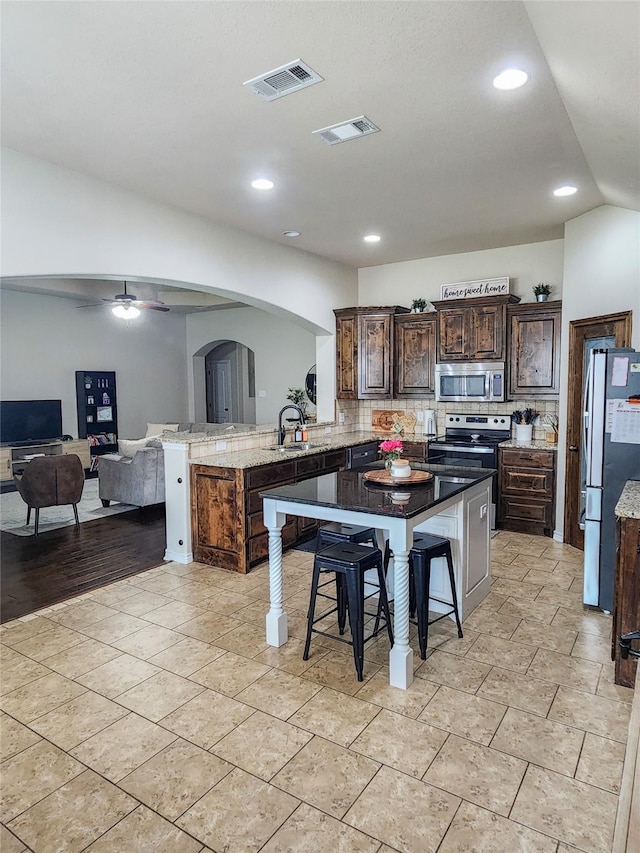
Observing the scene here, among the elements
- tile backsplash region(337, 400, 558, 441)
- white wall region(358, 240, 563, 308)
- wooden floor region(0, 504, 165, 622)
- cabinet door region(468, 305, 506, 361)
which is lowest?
wooden floor region(0, 504, 165, 622)

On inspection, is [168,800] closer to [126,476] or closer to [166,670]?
[166,670]

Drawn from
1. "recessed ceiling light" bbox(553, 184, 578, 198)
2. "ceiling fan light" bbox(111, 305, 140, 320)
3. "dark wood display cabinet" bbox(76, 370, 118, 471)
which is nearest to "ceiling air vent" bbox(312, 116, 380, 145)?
"recessed ceiling light" bbox(553, 184, 578, 198)

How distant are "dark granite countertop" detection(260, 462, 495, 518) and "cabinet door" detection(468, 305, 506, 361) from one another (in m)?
2.40

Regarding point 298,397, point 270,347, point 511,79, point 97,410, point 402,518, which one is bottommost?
point 402,518

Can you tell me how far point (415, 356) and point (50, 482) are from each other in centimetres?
441

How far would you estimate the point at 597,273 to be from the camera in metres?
4.62

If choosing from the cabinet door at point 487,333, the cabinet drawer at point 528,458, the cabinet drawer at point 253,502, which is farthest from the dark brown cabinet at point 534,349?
the cabinet drawer at point 253,502

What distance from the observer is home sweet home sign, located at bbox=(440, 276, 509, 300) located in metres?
5.84

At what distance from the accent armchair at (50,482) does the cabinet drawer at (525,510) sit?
15.5 feet

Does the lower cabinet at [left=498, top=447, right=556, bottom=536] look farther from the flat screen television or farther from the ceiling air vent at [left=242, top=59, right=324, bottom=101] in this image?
the flat screen television

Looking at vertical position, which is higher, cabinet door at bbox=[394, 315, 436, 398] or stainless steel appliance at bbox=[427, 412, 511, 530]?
cabinet door at bbox=[394, 315, 436, 398]

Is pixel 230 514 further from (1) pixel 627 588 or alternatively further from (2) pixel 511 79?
(2) pixel 511 79

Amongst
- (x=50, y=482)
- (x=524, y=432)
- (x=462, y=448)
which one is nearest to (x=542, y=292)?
(x=524, y=432)

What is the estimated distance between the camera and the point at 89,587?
14.2 ft
